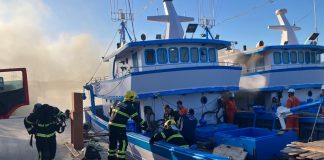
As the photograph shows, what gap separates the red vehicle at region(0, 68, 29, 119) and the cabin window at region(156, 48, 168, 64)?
4851 millimetres

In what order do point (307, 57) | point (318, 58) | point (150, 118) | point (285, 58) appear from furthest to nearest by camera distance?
1. point (318, 58)
2. point (307, 57)
3. point (285, 58)
4. point (150, 118)

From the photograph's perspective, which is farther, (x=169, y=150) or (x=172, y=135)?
(x=172, y=135)

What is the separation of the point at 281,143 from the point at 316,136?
3.38 meters

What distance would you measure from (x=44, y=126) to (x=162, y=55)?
555 cm

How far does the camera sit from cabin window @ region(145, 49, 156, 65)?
13.3 m

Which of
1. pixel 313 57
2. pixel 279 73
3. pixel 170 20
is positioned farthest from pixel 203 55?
pixel 313 57

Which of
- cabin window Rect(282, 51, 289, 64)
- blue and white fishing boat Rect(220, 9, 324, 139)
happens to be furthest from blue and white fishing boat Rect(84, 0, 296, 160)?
cabin window Rect(282, 51, 289, 64)

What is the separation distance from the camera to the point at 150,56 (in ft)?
43.7

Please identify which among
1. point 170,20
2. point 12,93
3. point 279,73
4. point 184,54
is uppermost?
point 170,20

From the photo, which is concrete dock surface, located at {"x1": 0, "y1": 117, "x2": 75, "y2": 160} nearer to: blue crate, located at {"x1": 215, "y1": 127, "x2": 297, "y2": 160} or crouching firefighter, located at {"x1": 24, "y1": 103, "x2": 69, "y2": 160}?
crouching firefighter, located at {"x1": 24, "y1": 103, "x2": 69, "y2": 160}

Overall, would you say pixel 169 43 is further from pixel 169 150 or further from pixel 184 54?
pixel 169 150

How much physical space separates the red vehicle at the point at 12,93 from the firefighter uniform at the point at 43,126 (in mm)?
1602

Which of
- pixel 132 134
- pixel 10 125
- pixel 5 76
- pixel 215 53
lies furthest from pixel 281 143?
pixel 10 125

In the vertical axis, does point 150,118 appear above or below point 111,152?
above
